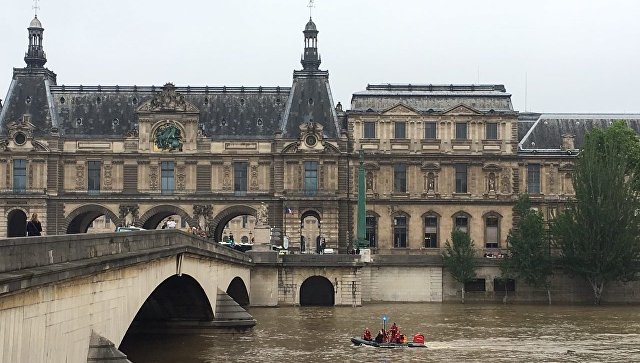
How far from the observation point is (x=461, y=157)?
10775cm

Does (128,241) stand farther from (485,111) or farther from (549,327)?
(485,111)

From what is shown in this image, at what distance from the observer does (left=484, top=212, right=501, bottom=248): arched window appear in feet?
352

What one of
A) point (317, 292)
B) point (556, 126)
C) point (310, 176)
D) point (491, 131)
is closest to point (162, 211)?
point (310, 176)

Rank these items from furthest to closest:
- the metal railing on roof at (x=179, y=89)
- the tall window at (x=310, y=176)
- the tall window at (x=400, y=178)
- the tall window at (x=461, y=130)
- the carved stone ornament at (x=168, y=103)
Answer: the metal railing on roof at (x=179, y=89), the tall window at (x=400, y=178), the tall window at (x=461, y=130), the carved stone ornament at (x=168, y=103), the tall window at (x=310, y=176)

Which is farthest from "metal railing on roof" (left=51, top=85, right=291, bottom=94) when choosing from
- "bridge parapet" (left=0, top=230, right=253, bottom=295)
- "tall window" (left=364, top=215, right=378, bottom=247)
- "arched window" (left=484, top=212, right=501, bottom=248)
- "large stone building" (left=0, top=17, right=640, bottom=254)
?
"bridge parapet" (left=0, top=230, right=253, bottom=295)

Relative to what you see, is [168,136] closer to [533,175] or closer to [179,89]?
[179,89]

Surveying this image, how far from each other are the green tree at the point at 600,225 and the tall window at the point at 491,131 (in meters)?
11.9

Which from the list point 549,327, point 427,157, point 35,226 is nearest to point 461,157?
point 427,157

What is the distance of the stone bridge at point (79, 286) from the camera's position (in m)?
23.8

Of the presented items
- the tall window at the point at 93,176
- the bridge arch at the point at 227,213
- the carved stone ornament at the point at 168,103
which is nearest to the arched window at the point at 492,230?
the bridge arch at the point at 227,213

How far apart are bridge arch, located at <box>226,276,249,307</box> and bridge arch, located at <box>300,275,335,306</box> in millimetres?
8562

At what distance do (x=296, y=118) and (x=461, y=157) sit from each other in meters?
16.1

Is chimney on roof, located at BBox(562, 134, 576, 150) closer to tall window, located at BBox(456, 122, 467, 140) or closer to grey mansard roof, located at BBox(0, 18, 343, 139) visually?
tall window, located at BBox(456, 122, 467, 140)

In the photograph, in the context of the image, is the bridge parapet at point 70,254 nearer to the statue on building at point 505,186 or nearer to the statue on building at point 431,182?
the statue on building at point 431,182
